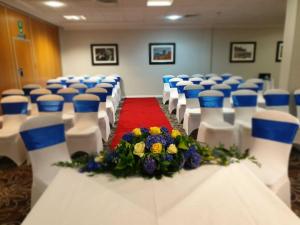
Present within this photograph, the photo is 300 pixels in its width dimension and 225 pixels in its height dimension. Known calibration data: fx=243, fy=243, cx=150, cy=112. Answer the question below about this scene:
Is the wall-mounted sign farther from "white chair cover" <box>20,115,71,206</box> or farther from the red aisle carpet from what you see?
"white chair cover" <box>20,115,71,206</box>

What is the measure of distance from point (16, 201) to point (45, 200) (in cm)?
191

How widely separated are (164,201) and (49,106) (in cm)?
323

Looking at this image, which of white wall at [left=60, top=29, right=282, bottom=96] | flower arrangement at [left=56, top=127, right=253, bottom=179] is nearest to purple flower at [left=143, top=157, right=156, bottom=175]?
flower arrangement at [left=56, top=127, right=253, bottom=179]

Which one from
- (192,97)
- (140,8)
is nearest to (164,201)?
(192,97)

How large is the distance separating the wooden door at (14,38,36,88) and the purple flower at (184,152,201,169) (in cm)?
617

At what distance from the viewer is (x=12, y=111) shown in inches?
159

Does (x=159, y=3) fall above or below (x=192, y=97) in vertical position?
above

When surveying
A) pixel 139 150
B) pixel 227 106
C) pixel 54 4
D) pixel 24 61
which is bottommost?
pixel 227 106

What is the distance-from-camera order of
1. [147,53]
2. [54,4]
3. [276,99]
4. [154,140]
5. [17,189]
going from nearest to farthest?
1. [154,140]
2. [17,189]
3. [276,99]
4. [54,4]
5. [147,53]

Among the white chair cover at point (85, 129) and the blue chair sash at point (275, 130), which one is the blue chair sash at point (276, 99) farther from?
the white chair cover at point (85, 129)

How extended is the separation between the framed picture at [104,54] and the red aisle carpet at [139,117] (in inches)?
101

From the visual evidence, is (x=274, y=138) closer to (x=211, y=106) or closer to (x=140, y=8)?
(x=211, y=106)

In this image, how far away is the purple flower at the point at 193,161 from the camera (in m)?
1.67

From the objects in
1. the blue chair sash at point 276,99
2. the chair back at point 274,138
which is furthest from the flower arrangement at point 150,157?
the blue chair sash at point 276,99
